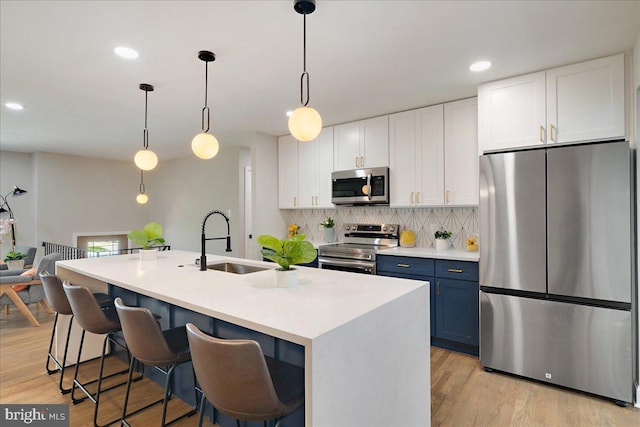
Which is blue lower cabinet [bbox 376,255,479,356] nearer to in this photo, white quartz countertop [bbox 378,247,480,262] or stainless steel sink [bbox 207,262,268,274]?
white quartz countertop [bbox 378,247,480,262]

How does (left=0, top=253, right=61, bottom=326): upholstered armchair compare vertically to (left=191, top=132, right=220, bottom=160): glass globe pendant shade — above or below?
below

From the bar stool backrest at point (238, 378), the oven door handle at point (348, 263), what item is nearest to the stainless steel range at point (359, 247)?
the oven door handle at point (348, 263)

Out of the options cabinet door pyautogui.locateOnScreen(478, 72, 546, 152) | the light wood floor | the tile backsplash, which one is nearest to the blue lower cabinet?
the light wood floor

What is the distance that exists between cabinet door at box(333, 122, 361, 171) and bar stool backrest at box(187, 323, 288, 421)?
317 centimetres

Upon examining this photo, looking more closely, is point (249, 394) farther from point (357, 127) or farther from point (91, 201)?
point (91, 201)

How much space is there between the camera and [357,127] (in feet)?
13.4

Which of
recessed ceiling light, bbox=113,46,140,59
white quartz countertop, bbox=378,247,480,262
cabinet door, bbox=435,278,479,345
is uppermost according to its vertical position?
recessed ceiling light, bbox=113,46,140,59

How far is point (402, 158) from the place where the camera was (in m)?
3.70

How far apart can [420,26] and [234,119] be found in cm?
262

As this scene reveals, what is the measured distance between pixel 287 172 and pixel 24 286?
3626 mm

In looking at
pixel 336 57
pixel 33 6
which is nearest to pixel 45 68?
pixel 33 6

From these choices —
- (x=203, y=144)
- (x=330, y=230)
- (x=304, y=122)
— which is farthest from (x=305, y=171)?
(x=304, y=122)

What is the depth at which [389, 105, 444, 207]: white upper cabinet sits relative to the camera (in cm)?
346

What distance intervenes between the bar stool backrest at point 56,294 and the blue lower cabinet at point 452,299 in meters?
2.83
